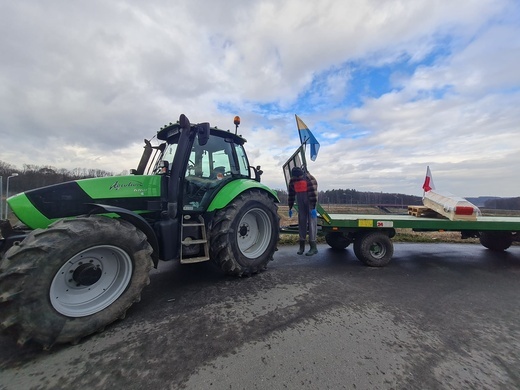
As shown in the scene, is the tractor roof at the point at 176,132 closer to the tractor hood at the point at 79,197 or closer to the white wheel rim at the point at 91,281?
the tractor hood at the point at 79,197

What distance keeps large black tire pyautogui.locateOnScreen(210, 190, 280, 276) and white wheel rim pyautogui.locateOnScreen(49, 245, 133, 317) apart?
3.91 feet

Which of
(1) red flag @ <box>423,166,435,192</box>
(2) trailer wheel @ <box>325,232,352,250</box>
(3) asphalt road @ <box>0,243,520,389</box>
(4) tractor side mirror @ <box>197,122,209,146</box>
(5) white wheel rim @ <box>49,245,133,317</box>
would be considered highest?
(4) tractor side mirror @ <box>197,122,209,146</box>

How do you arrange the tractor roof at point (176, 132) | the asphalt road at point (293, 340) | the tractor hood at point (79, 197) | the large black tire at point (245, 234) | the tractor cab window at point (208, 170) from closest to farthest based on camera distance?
the asphalt road at point (293, 340) → the tractor hood at point (79, 197) → the large black tire at point (245, 234) → the tractor cab window at point (208, 170) → the tractor roof at point (176, 132)

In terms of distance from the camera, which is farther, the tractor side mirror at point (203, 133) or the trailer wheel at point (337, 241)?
the trailer wheel at point (337, 241)

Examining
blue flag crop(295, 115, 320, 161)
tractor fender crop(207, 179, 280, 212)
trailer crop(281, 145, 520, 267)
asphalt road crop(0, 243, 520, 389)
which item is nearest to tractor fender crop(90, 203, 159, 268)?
asphalt road crop(0, 243, 520, 389)

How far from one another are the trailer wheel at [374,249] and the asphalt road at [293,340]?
810mm

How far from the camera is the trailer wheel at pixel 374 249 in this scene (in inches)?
187

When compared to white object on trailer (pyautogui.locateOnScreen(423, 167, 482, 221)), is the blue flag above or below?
above

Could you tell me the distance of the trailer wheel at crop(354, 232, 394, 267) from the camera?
475 centimetres

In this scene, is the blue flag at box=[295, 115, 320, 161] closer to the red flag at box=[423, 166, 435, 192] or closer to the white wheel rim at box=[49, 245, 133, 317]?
the red flag at box=[423, 166, 435, 192]

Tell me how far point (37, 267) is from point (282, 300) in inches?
95.4

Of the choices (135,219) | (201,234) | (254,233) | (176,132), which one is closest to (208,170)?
(176,132)

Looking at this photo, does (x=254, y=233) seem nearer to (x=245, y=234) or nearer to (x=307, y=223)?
(x=245, y=234)

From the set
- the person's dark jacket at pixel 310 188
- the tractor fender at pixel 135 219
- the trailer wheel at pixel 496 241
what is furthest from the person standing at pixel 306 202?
the trailer wheel at pixel 496 241
